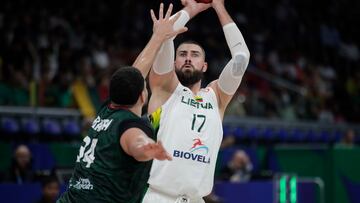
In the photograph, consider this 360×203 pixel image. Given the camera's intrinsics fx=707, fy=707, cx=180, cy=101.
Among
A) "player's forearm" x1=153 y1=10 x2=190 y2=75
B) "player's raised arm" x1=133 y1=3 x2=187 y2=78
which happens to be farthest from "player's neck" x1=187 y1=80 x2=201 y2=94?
"player's raised arm" x1=133 y1=3 x2=187 y2=78

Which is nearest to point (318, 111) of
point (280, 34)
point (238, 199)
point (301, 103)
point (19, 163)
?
point (301, 103)

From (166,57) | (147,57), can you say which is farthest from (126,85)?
(166,57)

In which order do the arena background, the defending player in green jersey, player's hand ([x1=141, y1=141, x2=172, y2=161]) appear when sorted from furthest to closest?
1. the arena background
2. the defending player in green jersey
3. player's hand ([x1=141, y1=141, x2=172, y2=161])

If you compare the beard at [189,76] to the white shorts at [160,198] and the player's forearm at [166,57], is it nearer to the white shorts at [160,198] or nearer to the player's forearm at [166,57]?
the player's forearm at [166,57]

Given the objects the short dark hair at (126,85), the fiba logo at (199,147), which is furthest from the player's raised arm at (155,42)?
the fiba logo at (199,147)

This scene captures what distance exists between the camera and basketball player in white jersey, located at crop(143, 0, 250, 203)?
6.93 meters

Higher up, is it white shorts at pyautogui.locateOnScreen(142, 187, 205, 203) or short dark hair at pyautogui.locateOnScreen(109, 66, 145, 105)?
short dark hair at pyautogui.locateOnScreen(109, 66, 145, 105)

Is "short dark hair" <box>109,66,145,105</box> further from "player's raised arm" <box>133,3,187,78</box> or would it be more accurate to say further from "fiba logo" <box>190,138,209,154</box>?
"fiba logo" <box>190,138,209,154</box>

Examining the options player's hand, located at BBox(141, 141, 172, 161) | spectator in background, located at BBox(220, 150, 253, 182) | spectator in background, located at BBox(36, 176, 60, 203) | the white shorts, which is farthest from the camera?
spectator in background, located at BBox(220, 150, 253, 182)

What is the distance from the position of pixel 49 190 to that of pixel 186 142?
11.3ft

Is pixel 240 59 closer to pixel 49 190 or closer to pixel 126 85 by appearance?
pixel 126 85

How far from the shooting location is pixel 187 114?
716cm

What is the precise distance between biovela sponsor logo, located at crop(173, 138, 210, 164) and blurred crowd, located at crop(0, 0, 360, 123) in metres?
Answer: 6.94

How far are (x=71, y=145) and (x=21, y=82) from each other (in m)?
1.81
